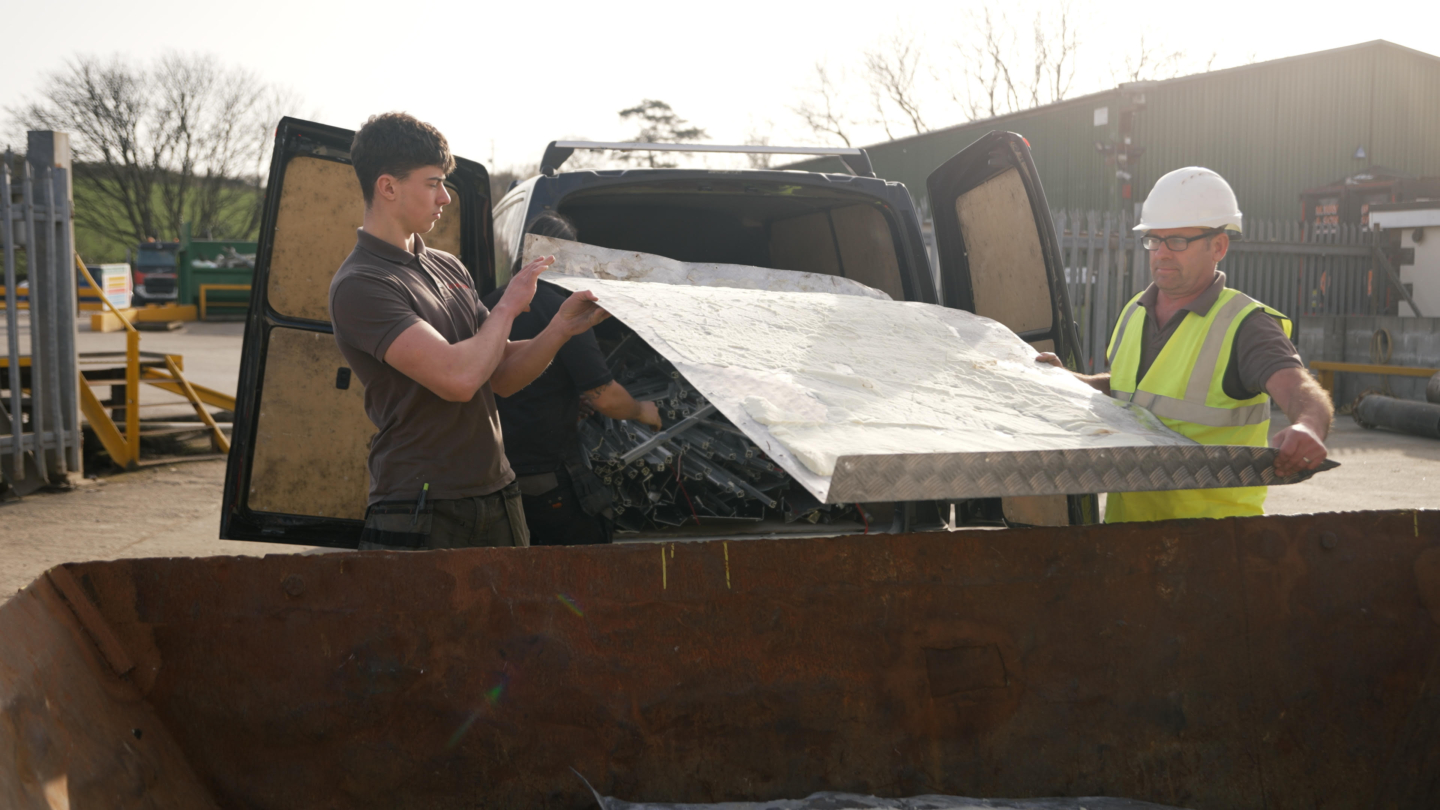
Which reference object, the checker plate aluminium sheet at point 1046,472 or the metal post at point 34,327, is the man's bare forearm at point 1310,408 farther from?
the metal post at point 34,327

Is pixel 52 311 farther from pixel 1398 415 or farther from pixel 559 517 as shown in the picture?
pixel 1398 415

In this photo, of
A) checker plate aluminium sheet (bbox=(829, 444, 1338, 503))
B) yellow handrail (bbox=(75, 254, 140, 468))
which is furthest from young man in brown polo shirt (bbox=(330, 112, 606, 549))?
yellow handrail (bbox=(75, 254, 140, 468))

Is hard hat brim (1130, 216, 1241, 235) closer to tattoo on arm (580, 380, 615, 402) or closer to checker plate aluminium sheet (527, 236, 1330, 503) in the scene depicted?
checker plate aluminium sheet (527, 236, 1330, 503)

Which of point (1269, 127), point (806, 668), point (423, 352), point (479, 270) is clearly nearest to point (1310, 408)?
point (806, 668)

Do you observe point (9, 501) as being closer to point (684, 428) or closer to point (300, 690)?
point (684, 428)

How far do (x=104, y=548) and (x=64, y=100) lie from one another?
34797 mm

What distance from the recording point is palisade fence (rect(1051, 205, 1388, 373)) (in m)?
11.8

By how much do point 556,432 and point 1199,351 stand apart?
6.16 ft

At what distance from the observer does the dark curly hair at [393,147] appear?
2.36 m

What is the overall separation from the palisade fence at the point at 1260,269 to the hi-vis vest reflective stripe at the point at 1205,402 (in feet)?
30.7

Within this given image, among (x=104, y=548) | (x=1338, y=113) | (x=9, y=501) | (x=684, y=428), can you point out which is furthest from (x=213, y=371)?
(x=1338, y=113)

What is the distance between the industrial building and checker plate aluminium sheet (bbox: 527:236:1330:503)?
66.0ft

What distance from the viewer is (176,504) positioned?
744cm

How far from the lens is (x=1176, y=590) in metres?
2.12
